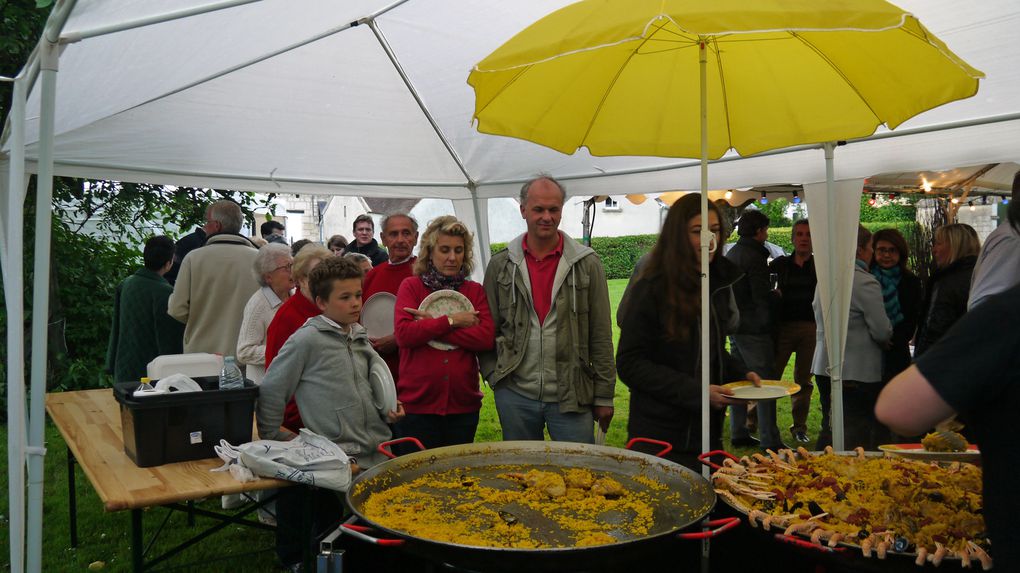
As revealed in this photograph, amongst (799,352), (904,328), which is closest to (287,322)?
(904,328)

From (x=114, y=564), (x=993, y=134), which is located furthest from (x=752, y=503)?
(x=114, y=564)

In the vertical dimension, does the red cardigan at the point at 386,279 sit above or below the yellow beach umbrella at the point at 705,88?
below

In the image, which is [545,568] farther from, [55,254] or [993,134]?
[55,254]

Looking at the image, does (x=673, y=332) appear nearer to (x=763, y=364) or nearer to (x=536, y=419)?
→ (x=536, y=419)

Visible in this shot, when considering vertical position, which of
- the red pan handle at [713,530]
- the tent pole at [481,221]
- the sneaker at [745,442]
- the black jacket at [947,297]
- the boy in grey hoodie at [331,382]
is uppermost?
the tent pole at [481,221]

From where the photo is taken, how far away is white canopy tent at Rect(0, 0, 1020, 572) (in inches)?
112

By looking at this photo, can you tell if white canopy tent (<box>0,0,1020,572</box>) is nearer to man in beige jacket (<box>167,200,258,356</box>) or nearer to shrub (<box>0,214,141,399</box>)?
man in beige jacket (<box>167,200,258,356</box>)

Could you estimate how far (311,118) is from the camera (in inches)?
211

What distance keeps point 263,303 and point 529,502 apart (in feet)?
8.56

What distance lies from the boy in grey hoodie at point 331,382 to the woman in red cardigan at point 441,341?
33 cm

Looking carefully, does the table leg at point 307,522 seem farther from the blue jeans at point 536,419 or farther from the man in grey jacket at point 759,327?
the man in grey jacket at point 759,327

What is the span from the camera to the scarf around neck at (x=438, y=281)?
3797mm

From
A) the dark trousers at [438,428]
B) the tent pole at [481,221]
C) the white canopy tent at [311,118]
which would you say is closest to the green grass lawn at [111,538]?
the white canopy tent at [311,118]

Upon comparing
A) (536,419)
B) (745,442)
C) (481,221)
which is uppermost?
(481,221)
